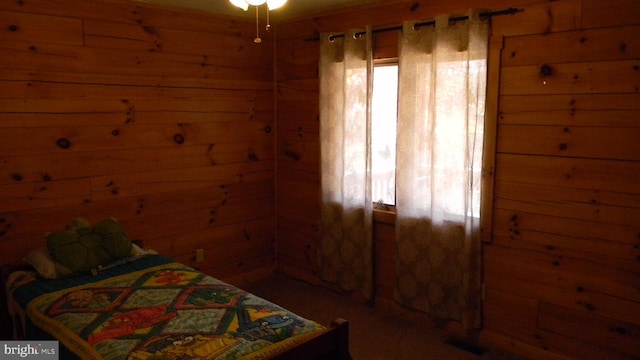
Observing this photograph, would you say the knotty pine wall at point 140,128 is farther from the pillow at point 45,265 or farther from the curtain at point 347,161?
the curtain at point 347,161

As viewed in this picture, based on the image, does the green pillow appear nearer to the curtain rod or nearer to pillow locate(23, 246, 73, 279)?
pillow locate(23, 246, 73, 279)

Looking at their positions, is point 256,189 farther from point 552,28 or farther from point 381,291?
point 552,28

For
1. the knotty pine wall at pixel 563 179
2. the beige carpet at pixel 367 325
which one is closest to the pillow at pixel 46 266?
the beige carpet at pixel 367 325

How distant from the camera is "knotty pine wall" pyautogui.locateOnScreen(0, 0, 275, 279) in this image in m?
3.01

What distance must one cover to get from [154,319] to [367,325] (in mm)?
1645

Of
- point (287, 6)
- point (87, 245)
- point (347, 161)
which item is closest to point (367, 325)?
point (347, 161)

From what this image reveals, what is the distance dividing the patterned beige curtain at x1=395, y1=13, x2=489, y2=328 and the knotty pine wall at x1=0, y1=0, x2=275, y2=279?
56.0 inches

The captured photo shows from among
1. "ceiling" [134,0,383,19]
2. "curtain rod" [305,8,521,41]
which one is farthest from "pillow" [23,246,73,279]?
"curtain rod" [305,8,521,41]

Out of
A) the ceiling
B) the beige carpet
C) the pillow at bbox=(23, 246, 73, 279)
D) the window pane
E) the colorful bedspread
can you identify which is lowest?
the beige carpet

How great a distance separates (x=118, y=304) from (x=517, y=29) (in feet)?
8.50

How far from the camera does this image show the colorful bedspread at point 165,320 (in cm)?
199

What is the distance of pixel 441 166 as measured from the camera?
3.11m

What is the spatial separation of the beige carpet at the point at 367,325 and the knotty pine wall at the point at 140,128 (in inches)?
18.5

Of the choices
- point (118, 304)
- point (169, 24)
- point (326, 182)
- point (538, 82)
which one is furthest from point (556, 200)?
point (169, 24)
